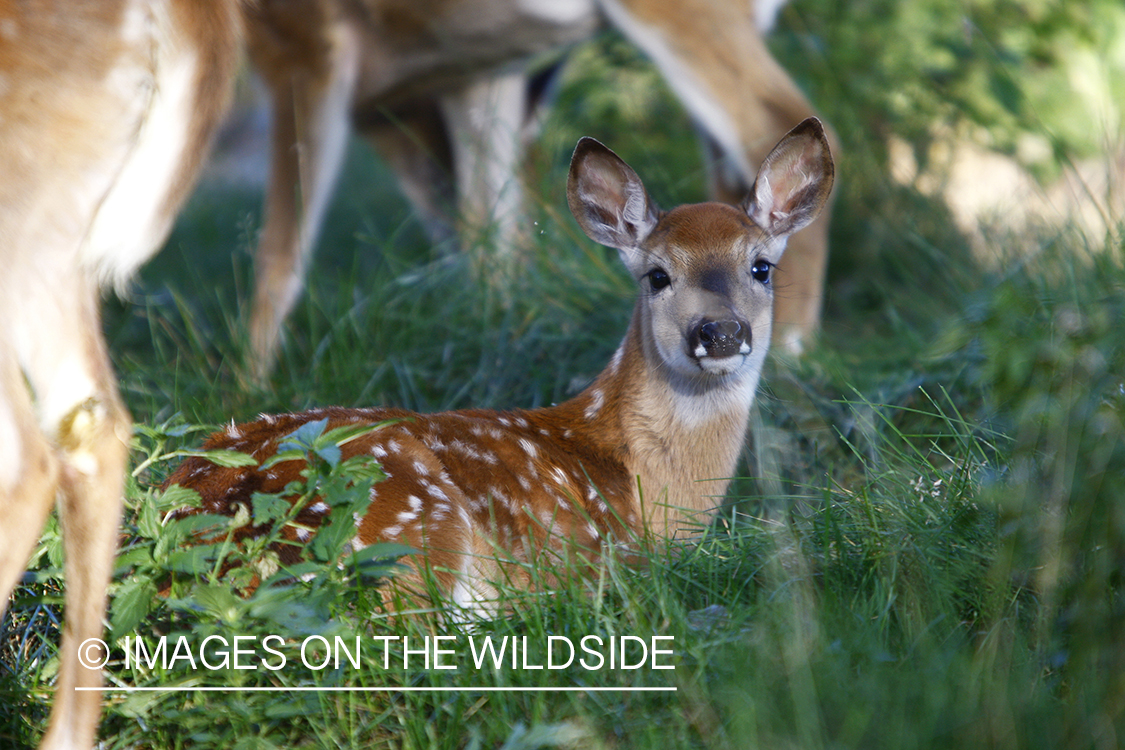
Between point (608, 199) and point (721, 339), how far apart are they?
625 millimetres

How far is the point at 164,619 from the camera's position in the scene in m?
2.17

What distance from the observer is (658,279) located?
3.10m

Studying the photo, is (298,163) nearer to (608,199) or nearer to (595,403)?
(608,199)

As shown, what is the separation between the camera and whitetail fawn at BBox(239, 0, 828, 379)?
163 inches

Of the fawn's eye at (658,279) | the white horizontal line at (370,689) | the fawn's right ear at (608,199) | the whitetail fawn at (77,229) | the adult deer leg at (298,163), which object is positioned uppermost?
the adult deer leg at (298,163)

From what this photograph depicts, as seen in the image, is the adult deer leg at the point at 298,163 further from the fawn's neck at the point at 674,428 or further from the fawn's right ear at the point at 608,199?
the fawn's neck at the point at 674,428

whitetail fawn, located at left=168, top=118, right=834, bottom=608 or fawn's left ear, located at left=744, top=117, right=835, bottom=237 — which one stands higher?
fawn's left ear, located at left=744, top=117, right=835, bottom=237

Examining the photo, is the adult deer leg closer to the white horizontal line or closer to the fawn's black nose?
the fawn's black nose

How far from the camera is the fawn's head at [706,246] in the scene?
2.91 m

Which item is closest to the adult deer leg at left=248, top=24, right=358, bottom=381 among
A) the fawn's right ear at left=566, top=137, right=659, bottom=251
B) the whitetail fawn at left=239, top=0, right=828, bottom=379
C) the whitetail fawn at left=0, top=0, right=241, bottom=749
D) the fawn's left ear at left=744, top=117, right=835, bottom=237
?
the whitetail fawn at left=239, top=0, right=828, bottom=379

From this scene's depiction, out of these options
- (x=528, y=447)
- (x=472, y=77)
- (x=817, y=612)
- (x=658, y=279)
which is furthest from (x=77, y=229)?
(x=472, y=77)

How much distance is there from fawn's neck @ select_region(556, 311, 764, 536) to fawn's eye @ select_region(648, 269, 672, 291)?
15cm

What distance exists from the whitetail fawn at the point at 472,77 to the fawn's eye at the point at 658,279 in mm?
999

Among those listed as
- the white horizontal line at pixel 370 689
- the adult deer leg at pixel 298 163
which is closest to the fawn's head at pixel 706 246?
the white horizontal line at pixel 370 689
